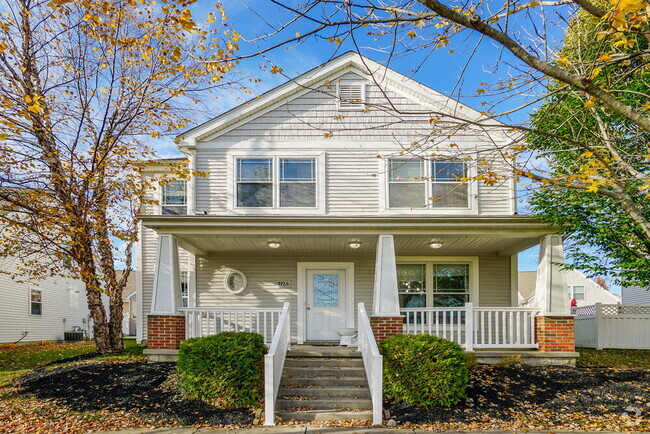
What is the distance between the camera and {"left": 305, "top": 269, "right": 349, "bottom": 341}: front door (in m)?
11.0

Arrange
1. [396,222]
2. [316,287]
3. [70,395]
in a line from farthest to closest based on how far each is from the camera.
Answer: [316,287] → [396,222] → [70,395]

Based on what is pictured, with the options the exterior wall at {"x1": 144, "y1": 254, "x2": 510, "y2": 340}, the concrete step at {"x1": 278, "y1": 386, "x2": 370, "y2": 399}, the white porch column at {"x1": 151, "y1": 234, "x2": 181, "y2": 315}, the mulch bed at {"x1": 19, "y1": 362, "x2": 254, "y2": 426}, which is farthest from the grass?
the white porch column at {"x1": 151, "y1": 234, "x2": 181, "y2": 315}

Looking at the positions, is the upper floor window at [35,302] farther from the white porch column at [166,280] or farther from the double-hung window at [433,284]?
the double-hung window at [433,284]

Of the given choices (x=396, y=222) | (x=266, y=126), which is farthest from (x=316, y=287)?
(x=266, y=126)

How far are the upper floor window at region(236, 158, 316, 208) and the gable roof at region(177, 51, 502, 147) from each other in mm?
1048

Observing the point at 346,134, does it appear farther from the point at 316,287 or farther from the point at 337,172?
the point at 316,287

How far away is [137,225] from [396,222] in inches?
297

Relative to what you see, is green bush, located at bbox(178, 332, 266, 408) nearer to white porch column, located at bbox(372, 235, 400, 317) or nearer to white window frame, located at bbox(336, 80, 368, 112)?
white porch column, located at bbox(372, 235, 400, 317)

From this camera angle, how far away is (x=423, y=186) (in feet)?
34.8

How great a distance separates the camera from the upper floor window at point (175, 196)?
1201 centimetres

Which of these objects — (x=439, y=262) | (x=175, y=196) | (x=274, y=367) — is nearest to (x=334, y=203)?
(x=439, y=262)

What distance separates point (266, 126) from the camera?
11000mm

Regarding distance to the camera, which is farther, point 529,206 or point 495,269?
point 495,269

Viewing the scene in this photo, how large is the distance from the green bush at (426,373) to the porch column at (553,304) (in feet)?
9.36
